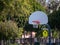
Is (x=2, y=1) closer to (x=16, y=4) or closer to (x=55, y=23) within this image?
(x=16, y=4)

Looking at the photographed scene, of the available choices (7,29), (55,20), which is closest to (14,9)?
(7,29)

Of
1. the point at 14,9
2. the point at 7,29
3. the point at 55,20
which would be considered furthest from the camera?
the point at 55,20

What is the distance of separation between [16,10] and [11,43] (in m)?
4.32

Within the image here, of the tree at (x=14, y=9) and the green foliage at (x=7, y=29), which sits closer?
the tree at (x=14, y=9)

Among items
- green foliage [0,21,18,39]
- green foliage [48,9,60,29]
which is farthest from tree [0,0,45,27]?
green foliage [48,9,60,29]

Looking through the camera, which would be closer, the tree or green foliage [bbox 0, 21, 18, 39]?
the tree

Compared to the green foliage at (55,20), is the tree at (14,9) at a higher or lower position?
higher

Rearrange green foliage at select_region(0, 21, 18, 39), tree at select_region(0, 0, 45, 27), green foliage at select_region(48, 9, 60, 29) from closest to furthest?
tree at select_region(0, 0, 45, 27) → green foliage at select_region(0, 21, 18, 39) → green foliage at select_region(48, 9, 60, 29)

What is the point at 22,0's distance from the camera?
27594 millimetres

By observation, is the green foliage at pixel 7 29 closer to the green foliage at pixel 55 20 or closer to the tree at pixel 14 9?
the tree at pixel 14 9

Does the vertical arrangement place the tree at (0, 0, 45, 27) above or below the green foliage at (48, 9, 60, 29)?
above

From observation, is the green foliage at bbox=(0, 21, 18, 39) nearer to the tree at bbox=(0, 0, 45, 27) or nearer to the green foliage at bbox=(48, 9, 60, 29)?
the tree at bbox=(0, 0, 45, 27)

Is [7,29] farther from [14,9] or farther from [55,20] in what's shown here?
[55,20]

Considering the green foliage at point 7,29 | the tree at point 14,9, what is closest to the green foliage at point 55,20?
the tree at point 14,9
